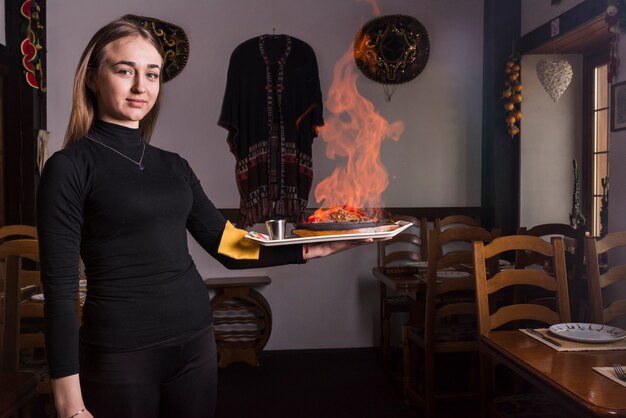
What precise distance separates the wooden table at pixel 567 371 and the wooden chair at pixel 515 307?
0.64 ft

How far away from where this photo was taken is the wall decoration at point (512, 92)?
15.2 feet

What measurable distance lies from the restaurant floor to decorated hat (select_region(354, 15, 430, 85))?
2267mm

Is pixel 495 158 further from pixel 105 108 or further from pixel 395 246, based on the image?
pixel 105 108

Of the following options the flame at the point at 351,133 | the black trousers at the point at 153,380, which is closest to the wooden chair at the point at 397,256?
the flame at the point at 351,133

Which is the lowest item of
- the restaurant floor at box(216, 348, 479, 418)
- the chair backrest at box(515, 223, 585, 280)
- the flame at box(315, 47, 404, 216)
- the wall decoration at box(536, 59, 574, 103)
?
the restaurant floor at box(216, 348, 479, 418)

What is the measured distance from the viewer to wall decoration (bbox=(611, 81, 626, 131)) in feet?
11.8

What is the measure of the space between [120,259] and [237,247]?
42 cm

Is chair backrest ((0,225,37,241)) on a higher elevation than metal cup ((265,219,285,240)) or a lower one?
lower

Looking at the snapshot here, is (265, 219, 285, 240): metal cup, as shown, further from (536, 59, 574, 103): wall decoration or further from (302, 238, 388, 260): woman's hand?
(536, 59, 574, 103): wall decoration

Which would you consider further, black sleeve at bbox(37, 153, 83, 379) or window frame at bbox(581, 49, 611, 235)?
window frame at bbox(581, 49, 611, 235)

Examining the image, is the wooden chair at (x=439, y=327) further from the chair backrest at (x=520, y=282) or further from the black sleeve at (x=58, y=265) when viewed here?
the black sleeve at (x=58, y=265)

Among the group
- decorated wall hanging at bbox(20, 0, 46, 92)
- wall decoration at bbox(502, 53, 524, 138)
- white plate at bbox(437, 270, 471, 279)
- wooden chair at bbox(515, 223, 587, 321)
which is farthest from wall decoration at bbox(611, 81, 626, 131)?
decorated wall hanging at bbox(20, 0, 46, 92)

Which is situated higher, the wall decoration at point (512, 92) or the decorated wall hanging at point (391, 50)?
the decorated wall hanging at point (391, 50)

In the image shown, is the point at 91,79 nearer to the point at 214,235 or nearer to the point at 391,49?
the point at 214,235
